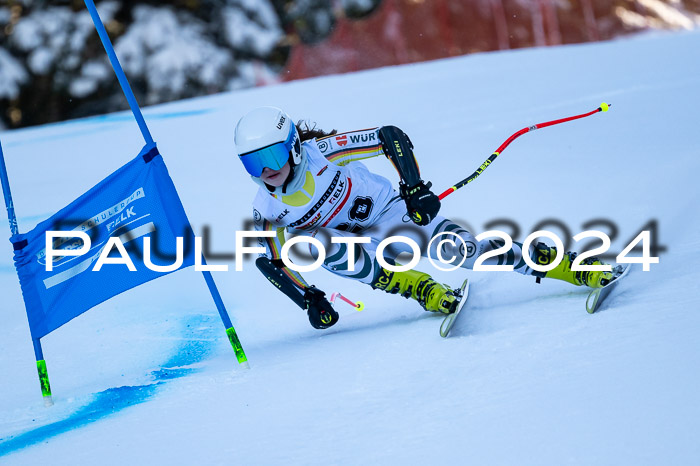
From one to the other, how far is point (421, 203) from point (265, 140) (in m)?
0.64

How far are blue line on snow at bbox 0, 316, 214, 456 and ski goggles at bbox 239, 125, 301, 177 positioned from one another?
0.93 m

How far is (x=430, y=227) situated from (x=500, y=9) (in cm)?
744

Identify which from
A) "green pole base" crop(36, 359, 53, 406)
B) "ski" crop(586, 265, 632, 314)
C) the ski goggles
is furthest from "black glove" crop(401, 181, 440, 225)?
"green pole base" crop(36, 359, 53, 406)

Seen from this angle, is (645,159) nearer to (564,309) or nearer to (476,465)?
(564,309)

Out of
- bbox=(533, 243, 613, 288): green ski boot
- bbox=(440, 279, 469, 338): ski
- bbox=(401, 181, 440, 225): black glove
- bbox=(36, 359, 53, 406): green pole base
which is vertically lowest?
bbox=(36, 359, 53, 406): green pole base

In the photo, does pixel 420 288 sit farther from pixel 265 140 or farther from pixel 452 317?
pixel 265 140

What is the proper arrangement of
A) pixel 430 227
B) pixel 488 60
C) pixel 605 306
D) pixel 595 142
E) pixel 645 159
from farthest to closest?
pixel 488 60 → pixel 595 142 → pixel 645 159 → pixel 430 227 → pixel 605 306

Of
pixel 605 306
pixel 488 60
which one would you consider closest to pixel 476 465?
pixel 605 306

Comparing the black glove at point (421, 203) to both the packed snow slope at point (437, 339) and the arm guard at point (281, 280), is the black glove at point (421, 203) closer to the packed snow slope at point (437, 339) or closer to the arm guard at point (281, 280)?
the packed snow slope at point (437, 339)

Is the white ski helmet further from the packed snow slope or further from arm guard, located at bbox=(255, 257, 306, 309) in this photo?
the packed snow slope

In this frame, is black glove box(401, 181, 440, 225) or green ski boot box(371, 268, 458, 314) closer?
black glove box(401, 181, 440, 225)

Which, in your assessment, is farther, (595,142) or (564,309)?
(595,142)

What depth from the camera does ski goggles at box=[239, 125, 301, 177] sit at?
10.4ft

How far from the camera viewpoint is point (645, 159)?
539 centimetres
